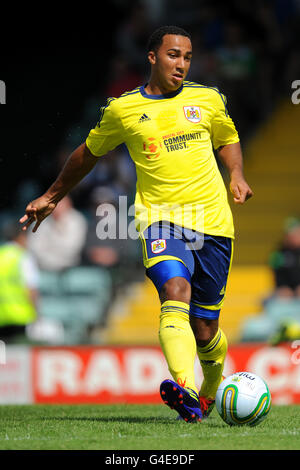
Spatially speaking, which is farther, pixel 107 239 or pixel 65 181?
pixel 107 239

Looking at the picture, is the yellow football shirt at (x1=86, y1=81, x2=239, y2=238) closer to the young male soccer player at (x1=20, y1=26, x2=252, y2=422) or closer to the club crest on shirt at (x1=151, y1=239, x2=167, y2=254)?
the young male soccer player at (x1=20, y1=26, x2=252, y2=422)

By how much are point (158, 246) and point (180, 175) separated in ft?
1.66

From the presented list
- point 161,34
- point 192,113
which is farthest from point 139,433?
point 161,34

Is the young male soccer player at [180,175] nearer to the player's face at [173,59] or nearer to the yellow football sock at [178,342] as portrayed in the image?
the player's face at [173,59]

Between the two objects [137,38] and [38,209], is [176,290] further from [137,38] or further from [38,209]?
[137,38]

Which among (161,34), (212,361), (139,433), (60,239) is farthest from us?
(60,239)

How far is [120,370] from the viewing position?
11094 mm

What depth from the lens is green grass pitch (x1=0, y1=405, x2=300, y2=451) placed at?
5055 millimetres

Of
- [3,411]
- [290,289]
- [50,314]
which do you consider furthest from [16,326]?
[3,411]

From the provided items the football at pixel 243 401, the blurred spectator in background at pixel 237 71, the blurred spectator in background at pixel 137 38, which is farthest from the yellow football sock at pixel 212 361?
the blurred spectator in background at pixel 137 38

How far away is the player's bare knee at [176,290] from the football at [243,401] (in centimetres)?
59

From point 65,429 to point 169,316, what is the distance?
0.95m
